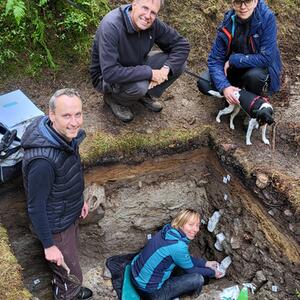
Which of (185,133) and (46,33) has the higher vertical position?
(46,33)

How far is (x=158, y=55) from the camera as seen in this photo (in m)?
5.48

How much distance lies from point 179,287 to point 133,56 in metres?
2.81

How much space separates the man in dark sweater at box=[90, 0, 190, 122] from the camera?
4867mm

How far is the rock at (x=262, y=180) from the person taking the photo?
5.31 m

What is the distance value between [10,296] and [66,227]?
0.81m

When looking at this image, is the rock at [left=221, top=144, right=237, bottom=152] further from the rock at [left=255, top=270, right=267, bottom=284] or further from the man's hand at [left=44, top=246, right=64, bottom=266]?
the man's hand at [left=44, top=246, right=64, bottom=266]

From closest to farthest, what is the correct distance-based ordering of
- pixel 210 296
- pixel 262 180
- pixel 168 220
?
1. pixel 262 180
2. pixel 210 296
3. pixel 168 220

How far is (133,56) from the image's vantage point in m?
5.21

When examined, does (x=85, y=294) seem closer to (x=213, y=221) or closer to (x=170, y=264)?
(x=170, y=264)

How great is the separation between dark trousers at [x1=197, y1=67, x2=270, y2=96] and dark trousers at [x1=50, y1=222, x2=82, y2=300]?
2397 millimetres

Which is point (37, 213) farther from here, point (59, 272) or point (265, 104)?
point (265, 104)

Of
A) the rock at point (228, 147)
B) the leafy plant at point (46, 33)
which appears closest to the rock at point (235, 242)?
the rock at point (228, 147)

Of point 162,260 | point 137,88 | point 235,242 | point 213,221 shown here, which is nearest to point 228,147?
point 213,221

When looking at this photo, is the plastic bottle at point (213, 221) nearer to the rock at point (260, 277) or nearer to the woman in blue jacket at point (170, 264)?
the woman in blue jacket at point (170, 264)
